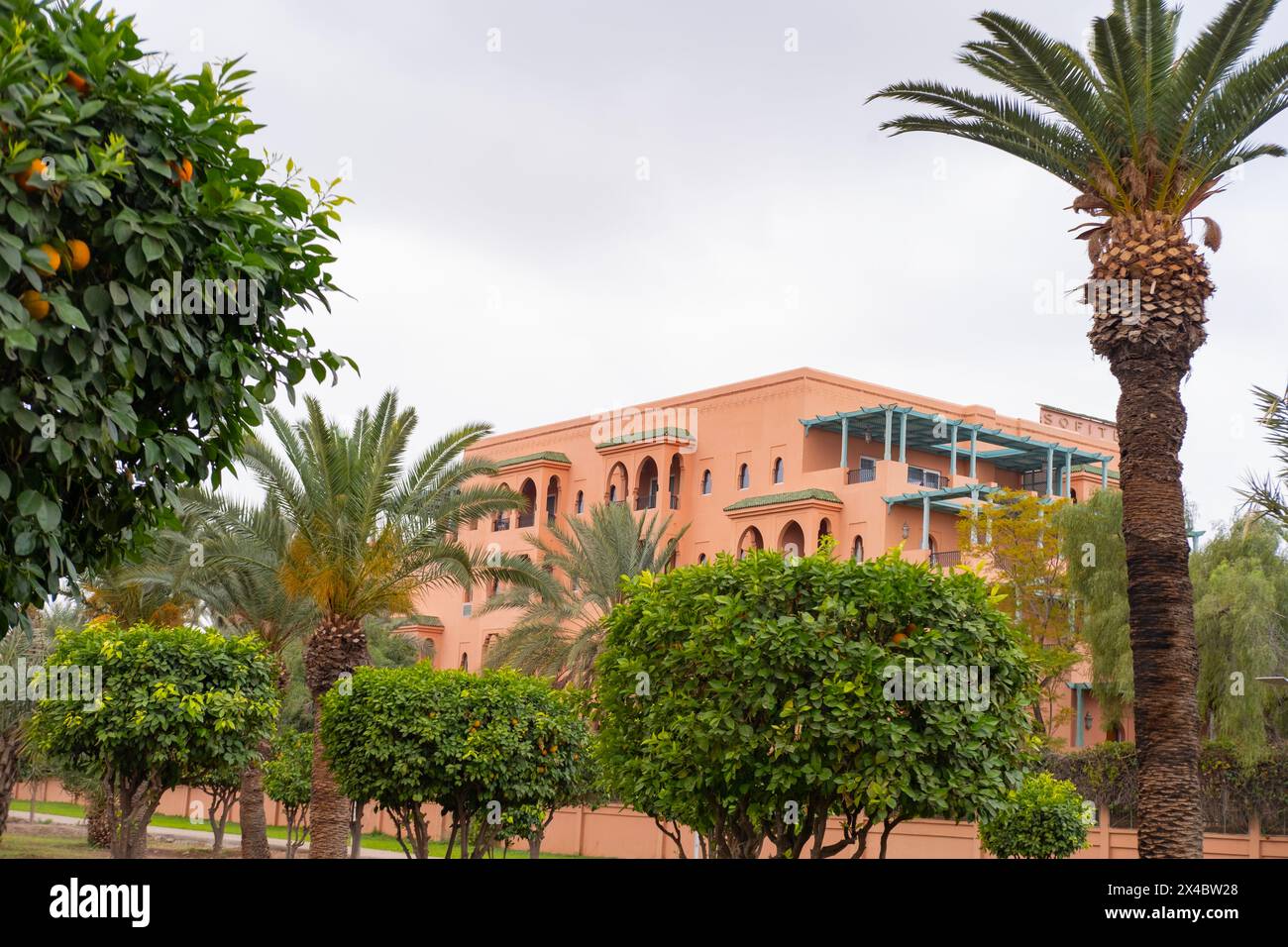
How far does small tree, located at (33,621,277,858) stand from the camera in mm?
20484

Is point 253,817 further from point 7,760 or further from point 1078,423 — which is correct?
point 1078,423

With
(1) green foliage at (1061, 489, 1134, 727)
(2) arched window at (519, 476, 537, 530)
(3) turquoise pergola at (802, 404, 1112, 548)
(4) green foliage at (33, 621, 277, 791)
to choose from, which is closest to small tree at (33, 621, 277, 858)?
(4) green foliage at (33, 621, 277, 791)

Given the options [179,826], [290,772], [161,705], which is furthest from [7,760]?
[179,826]

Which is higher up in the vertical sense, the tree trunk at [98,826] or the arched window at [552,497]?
the arched window at [552,497]

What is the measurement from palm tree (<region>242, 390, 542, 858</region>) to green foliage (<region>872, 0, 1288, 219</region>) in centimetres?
1112

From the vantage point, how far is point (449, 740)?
834 inches

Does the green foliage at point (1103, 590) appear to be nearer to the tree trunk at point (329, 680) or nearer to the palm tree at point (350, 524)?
the palm tree at point (350, 524)

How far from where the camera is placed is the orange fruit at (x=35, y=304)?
202 inches

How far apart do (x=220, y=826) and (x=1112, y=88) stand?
93.6ft

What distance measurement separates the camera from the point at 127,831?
2217 centimetres

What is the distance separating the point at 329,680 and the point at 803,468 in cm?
2467

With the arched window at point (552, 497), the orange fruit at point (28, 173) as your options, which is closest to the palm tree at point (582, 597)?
the arched window at point (552, 497)

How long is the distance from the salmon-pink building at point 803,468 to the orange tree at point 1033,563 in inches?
38.4
